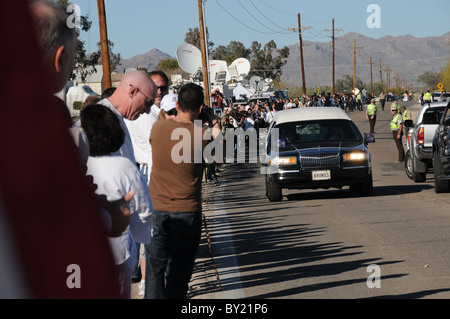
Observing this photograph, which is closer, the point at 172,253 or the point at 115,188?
the point at 115,188

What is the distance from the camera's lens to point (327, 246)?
10312 millimetres

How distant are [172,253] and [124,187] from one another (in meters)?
2.31

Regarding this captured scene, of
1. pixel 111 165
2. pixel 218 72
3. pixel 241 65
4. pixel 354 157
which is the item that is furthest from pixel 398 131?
pixel 241 65

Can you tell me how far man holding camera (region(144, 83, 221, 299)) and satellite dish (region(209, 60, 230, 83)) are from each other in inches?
1641

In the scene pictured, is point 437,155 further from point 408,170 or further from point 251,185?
point 251,185

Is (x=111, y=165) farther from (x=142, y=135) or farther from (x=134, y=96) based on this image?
(x=142, y=135)

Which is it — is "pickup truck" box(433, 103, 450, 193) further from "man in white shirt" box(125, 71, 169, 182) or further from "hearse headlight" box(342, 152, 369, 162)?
→ "man in white shirt" box(125, 71, 169, 182)

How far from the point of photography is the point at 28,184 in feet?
4.97

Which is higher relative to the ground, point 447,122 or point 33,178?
point 33,178

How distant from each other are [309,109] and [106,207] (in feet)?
50.4

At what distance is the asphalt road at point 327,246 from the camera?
777 cm

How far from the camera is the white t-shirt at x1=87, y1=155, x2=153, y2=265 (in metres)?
3.58

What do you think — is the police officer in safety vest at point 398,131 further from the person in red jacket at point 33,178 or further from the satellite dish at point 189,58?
the person in red jacket at point 33,178
